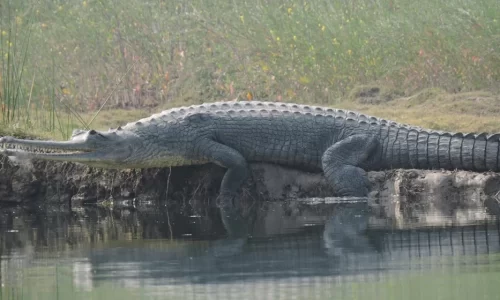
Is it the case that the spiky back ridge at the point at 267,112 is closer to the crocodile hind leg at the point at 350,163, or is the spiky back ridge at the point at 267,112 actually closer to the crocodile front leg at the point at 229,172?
the crocodile hind leg at the point at 350,163

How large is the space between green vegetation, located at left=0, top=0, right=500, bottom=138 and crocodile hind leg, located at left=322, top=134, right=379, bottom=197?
2571 millimetres

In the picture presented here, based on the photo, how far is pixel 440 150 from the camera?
460 inches

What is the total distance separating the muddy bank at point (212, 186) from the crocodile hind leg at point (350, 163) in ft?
0.51

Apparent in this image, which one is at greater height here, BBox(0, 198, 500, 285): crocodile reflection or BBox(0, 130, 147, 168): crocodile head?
BBox(0, 130, 147, 168): crocodile head

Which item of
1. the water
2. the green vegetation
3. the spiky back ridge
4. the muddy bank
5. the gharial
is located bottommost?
the water

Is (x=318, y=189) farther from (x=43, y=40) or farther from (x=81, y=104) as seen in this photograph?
(x=43, y=40)

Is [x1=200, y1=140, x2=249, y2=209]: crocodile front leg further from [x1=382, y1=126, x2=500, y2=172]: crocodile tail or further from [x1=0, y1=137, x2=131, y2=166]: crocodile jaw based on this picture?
[x1=382, y1=126, x2=500, y2=172]: crocodile tail

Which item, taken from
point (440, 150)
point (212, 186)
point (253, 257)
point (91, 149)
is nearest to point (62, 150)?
point (91, 149)

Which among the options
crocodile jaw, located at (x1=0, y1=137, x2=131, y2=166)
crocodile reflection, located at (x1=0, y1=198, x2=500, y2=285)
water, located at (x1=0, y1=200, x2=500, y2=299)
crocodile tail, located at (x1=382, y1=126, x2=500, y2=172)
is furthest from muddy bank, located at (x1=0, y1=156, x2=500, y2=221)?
water, located at (x1=0, y1=200, x2=500, y2=299)

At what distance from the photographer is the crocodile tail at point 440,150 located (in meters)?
11.5

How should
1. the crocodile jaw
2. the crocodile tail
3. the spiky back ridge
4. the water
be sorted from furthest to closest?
the spiky back ridge
the crocodile jaw
the crocodile tail
the water

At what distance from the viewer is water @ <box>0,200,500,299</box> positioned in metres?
6.78

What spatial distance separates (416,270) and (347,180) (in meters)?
4.50

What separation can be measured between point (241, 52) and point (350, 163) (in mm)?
5971
